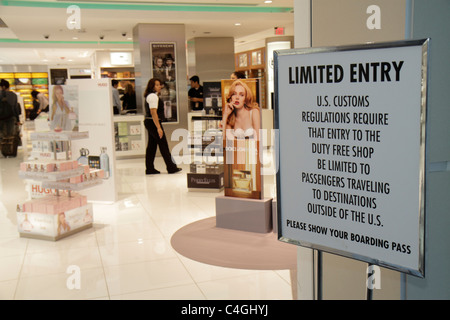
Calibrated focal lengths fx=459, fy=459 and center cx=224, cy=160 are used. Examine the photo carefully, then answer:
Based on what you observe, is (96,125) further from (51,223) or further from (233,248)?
(233,248)

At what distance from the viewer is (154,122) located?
8.06 meters

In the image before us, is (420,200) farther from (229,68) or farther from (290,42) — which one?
(290,42)

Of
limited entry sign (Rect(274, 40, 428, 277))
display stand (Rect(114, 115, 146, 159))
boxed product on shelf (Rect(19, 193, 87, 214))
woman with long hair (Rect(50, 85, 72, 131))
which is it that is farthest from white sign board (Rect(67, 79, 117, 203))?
A: limited entry sign (Rect(274, 40, 428, 277))

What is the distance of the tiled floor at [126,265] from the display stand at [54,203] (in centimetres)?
11

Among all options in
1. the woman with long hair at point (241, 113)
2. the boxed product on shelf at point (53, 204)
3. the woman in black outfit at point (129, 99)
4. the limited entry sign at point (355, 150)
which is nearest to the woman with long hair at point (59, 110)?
the boxed product on shelf at point (53, 204)

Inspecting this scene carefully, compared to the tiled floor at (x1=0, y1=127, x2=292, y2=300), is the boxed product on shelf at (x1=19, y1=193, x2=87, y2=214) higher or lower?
higher

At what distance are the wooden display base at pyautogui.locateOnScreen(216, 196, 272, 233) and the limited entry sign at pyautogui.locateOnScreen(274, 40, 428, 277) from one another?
294 cm

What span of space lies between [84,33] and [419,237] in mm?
11752

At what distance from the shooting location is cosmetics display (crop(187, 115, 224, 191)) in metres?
6.95

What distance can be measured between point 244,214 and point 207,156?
259cm

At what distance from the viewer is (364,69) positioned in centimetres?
156

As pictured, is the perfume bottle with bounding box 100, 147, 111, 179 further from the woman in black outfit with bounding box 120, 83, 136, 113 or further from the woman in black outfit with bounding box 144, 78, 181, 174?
the woman in black outfit with bounding box 120, 83, 136, 113

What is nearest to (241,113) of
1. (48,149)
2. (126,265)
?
(126,265)

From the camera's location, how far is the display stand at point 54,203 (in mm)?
4711
